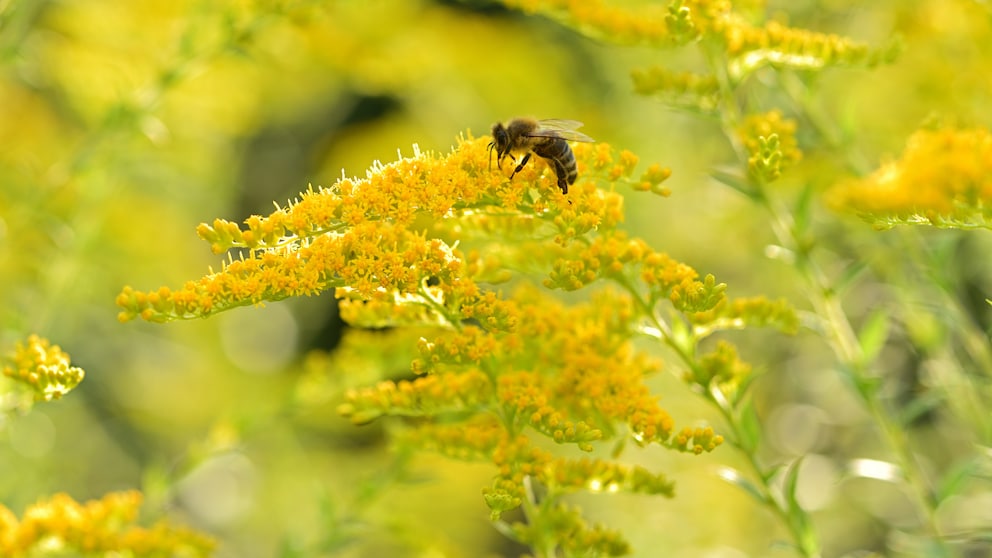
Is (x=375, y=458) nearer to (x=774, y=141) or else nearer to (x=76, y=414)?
(x=76, y=414)

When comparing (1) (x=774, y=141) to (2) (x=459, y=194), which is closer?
(2) (x=459, y=194)

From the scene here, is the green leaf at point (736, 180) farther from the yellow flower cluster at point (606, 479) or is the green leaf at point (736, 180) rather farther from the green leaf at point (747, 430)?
the yellow flower cluster at point (606, 479)

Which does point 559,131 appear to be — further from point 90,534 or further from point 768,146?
Result: point 90,534

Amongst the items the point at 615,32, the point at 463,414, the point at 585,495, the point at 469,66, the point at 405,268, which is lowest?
the point at 585,495

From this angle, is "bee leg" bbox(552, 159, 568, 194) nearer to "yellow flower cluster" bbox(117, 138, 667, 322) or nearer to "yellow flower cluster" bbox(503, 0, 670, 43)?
"yellow flower cluster" bbox(117, 138, 667, 322)

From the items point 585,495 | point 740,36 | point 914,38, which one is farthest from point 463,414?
point 585,495

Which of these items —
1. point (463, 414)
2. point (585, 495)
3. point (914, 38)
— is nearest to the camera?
→ point (463, 414)
